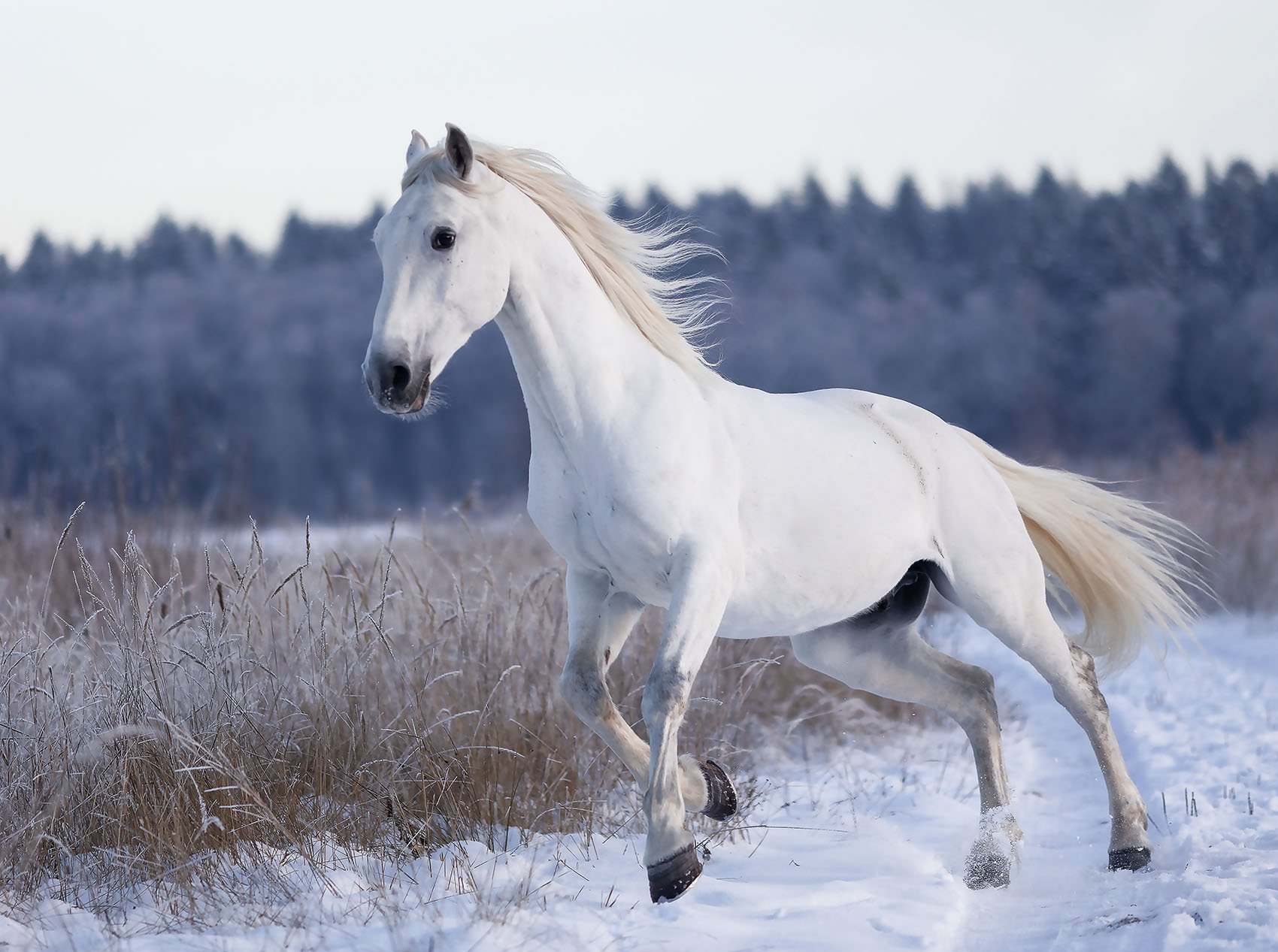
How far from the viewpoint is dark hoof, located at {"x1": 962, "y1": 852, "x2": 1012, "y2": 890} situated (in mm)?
3576

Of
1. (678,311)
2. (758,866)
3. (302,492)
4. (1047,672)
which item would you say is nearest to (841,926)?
(758,866)

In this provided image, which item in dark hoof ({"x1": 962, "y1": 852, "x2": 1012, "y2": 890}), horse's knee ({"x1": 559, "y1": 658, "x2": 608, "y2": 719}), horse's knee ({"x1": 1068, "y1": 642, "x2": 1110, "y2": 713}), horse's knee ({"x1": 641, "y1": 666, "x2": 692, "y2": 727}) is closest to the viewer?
horse's knee ({"x1": 641, "y1": 666, "x2": 692, "y2": 727})

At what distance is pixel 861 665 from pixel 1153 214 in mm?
39919

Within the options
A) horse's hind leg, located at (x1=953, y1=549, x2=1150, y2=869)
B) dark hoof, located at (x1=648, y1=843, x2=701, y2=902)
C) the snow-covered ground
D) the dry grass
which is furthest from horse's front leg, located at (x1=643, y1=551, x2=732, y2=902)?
horse's hind leg, located at (x1=953, y1=549, x2=1150, y2=869)

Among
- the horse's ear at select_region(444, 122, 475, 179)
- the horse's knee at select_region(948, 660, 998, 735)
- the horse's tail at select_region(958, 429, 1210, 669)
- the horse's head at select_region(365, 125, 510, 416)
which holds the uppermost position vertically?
the horse's ear at select_region(444, 122, 475, 179)

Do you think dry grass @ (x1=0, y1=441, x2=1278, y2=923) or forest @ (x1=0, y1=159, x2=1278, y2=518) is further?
forest @ (x1=0, y1=159, x2=1278, y2=518)

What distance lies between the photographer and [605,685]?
331 cm

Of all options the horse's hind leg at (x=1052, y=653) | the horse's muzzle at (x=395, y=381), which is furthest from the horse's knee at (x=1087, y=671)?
the horse's muzzle at (x=395, y=381)

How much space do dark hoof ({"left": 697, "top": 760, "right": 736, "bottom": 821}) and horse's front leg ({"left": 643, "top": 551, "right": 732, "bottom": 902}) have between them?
0.97 ft

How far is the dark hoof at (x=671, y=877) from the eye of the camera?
287 cm

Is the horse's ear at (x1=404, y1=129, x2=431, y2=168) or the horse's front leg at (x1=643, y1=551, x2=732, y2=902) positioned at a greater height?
the horse's ear at (x1=404, y1=129, x2=431, y2=168)

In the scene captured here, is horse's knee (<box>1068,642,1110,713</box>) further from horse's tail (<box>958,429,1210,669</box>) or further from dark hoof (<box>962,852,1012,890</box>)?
dark hoof (<box>962,852,1012,890</box>)

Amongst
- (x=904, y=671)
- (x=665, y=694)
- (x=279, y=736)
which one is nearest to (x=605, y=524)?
(x=665, y=694)

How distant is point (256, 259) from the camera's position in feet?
148
